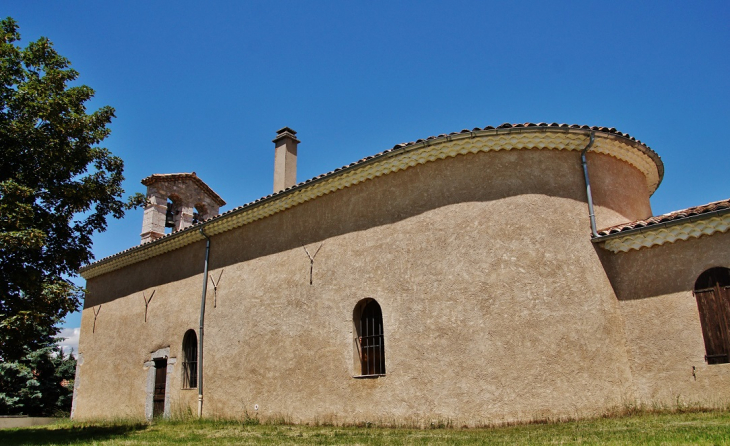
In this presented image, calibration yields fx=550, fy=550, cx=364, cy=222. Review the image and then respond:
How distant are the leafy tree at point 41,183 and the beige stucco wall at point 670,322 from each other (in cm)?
1140

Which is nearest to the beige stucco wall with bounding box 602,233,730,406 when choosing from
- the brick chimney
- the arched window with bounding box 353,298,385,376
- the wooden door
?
the arched window with bounding box 353,298,385,376

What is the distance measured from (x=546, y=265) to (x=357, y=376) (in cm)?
438

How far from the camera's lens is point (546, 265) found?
33.1ft

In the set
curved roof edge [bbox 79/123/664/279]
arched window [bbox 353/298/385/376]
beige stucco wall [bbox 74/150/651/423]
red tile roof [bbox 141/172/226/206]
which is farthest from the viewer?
red tile roof [bbox 141/172/226/206]

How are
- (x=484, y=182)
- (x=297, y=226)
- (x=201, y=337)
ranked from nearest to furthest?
(x=484, y=182)
(x=297, y=226)
(x=201, y=337)

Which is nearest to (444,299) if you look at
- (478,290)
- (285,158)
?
(478,290)

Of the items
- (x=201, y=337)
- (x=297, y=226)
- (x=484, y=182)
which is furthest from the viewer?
(x=201, y=337)

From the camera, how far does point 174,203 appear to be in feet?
67.4

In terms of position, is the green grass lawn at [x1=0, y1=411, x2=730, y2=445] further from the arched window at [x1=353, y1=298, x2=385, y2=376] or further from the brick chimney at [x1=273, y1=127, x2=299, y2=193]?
the brick chimney at [x1=273, y1=127, x2=299, y2=193]

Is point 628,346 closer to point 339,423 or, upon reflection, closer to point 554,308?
point 554,308

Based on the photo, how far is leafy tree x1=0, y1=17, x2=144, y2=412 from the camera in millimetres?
11398

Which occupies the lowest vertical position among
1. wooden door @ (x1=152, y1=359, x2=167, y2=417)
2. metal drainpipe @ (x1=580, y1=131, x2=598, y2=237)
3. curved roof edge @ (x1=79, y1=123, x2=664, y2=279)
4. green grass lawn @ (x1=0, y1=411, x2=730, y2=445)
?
green grass lawn @ (x1=0, y1=411, x2=730, y2=445)

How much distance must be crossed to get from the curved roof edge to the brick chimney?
2023 millimetres

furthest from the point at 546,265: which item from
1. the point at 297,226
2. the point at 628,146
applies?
the point at 297,226
